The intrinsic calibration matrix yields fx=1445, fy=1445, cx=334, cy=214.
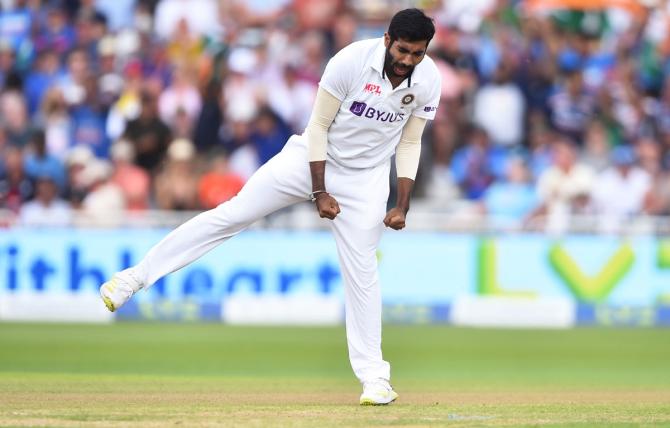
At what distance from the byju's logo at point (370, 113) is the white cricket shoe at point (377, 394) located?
1.26 metres

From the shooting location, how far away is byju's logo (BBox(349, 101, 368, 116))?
6.78 metres

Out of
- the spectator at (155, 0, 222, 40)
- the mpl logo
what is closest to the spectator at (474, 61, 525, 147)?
the spectator at (155, 0, 222, 40)

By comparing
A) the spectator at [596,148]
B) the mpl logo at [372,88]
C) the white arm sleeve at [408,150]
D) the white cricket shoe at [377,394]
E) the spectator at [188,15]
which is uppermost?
the spectator at [188,15]

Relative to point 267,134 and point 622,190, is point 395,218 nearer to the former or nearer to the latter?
point 267,134

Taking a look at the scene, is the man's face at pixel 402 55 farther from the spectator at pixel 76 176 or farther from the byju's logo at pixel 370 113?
the spectator at pixel 76 176

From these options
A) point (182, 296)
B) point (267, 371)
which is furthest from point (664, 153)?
point (267, 371)

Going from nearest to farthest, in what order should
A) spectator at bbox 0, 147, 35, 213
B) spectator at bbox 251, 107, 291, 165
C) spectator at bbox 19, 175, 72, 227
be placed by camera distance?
1. spectator at bbox 19, 175, 72, 227
2. spectator at bbox 0, 147, 35, 213
3. spectator at bbox 251, 107, 291, 165

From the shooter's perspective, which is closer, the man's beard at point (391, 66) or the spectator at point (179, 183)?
the man's beard at point (391, 66)

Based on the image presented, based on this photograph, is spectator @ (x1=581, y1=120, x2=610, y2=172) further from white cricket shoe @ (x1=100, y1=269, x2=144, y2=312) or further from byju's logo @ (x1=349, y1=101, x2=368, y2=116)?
white cricket shoe @ (x1=100, y1=269, x2=144, y2=312)

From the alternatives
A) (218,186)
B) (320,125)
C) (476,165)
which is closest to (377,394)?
(320,125)

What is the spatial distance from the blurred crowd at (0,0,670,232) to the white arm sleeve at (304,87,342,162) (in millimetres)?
7542

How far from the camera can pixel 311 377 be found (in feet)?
30.0

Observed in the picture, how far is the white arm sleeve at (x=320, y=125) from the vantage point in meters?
6.79

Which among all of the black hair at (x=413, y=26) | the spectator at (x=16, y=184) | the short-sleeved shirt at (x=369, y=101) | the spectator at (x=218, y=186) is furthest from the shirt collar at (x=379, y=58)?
the spectator at (x=16, y=184)
